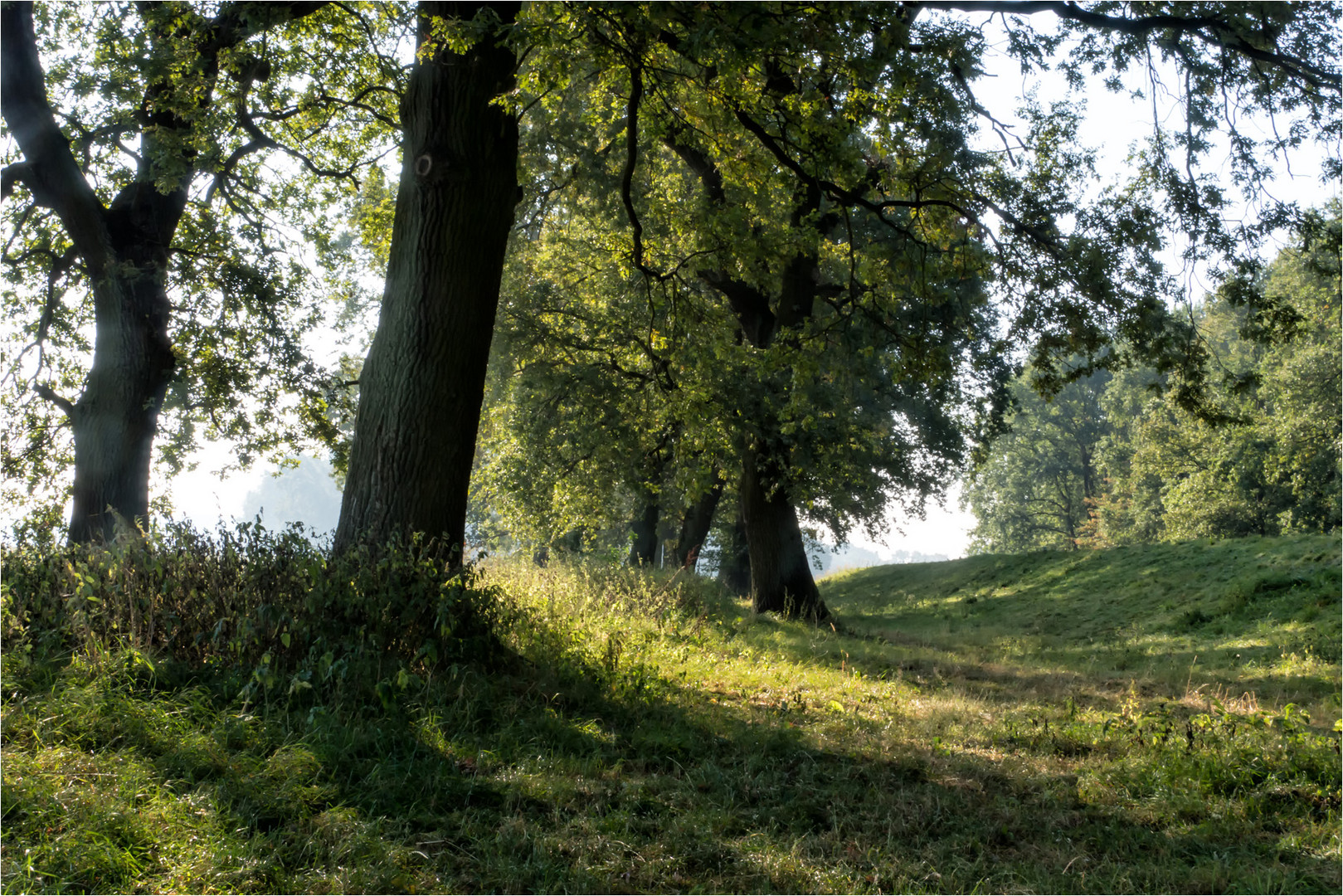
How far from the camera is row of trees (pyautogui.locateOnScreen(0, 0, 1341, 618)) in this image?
24.0ft

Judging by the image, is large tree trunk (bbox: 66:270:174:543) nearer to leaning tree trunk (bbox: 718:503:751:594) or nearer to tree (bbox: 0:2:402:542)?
tree (bbox: 0:2:402:542)

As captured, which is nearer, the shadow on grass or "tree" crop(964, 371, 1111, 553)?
the shadow on grass

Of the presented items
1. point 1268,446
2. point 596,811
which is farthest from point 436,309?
point 1268,446

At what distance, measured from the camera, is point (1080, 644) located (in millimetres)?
15289

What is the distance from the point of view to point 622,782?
481 cm

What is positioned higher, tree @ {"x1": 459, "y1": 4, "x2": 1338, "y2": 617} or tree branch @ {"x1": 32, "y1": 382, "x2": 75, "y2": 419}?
tree @ {"x1": 459, "y1": 4, "x2": 1338, "y2": 617}

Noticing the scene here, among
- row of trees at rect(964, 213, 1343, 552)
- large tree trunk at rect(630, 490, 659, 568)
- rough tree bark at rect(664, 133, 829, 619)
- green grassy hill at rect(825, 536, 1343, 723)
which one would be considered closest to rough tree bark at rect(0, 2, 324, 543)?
rough tree bark at rect(664, 133, 829, 619)

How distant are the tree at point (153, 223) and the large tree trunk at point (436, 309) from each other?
131 inches

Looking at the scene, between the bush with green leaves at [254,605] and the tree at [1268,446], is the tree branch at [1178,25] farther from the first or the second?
the tree at [1268,446]

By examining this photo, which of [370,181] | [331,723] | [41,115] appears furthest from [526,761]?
[370,181]

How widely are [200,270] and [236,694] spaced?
955 centimetres

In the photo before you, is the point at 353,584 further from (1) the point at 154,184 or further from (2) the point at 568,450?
(2) the point at 568,450

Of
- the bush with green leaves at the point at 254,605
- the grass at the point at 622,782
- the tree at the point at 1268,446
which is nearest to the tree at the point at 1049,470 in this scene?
the tree at the point at 1268,446

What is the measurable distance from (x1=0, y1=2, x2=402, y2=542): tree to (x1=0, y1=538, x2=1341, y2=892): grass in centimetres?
681
